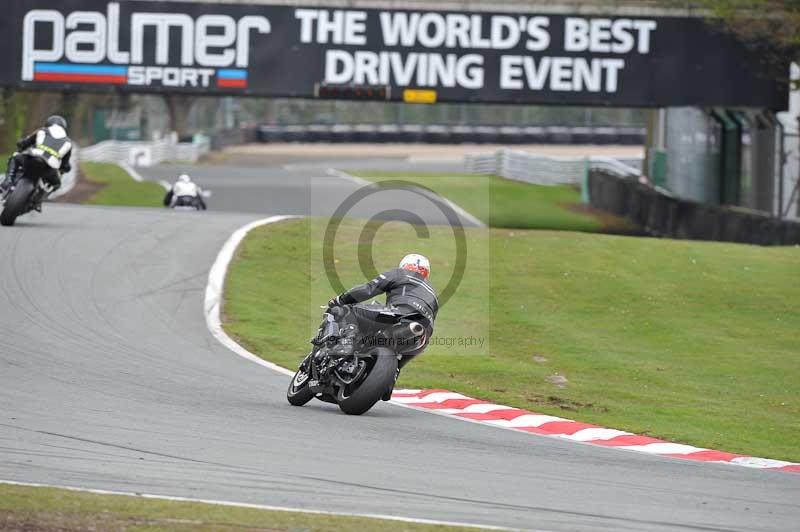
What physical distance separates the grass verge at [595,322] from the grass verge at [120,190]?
17.5 meters

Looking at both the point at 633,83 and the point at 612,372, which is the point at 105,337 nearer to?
the point at 612,372

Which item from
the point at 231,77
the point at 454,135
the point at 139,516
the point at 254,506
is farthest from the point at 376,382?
the point at 454,135

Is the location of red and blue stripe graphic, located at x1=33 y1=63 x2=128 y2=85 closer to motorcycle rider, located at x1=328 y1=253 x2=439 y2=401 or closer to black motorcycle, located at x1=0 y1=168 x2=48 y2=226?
black motorcycle, located at x1=0 y1=168 x2=48 y2=226

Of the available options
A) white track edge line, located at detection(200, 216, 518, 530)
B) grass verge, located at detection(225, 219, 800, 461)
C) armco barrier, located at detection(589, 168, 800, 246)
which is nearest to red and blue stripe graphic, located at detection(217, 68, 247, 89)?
white track edge line, located at detection(200, 216, 518, 530)

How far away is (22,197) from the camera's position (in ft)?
62.4

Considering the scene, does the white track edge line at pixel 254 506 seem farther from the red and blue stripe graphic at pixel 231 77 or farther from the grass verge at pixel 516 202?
the grass verge at pixel 516 202

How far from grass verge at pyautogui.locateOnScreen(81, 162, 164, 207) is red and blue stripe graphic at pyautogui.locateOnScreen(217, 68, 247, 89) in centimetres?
664

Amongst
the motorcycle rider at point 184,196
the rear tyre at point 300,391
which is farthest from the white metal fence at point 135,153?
the rear tyre at point 300,391

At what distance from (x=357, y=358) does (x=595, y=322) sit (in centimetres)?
697

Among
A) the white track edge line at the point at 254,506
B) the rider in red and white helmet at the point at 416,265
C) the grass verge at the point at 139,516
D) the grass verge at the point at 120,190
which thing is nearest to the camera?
the grass verge at the point at 139,516

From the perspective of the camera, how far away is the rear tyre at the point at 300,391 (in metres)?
11.3

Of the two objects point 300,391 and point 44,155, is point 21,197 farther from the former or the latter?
point 300,391

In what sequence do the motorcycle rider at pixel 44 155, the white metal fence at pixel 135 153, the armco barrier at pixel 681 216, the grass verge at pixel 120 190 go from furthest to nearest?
1. the white metal fence at pixel 135 153
2. the grass verge at pixel 120 190
3. the armco barrier at pixel 681 216
4. the motorcycle rider at pixel 44 155

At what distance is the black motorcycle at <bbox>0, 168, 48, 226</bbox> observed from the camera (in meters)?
19.0
